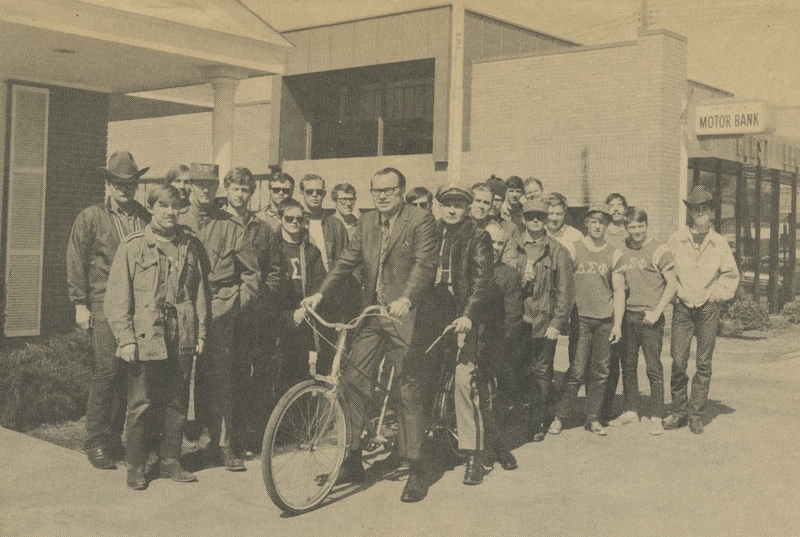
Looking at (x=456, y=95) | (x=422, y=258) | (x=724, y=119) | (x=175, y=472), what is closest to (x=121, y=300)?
(x=175, y=472)

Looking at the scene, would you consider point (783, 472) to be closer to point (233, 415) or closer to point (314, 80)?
point (233, 415)

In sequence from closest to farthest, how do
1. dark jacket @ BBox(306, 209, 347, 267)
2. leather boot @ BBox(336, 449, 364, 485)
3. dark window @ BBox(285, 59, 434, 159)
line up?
leather boot @ BBox(336, 449, 364, 485)
dark jacket @ BBox(306, 209, 347, 267)
dark window @ BBox(285, 59, 434, 159)

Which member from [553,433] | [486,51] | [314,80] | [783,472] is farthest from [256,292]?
[314,80]

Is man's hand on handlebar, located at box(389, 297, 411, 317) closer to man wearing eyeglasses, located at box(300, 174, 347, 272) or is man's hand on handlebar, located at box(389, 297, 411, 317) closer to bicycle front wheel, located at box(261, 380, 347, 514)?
bicycle front wheel, located at box(261, 380, 347, 514)

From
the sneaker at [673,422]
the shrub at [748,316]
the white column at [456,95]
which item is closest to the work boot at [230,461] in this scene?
the sneaker at [673,422]

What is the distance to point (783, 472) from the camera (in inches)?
249

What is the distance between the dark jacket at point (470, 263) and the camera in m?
6.02

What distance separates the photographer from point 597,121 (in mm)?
17109

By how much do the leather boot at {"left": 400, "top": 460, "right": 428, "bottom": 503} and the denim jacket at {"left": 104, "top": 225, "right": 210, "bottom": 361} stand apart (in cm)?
161

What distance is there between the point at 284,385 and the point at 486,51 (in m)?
14.6

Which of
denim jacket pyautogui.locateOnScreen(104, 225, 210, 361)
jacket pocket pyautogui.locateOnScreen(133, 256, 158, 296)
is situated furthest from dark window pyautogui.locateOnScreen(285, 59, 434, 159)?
jacket pocket pyautogui.locateOnScreen(133, 256, 158, 296)

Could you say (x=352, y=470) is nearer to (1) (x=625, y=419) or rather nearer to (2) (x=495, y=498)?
(2) (x=495, y=498)

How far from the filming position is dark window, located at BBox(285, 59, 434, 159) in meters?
20.8

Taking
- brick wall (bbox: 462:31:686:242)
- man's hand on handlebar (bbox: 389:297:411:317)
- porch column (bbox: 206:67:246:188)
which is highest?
brick wall (bbox: 462:31:686:242)
